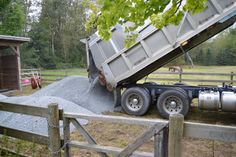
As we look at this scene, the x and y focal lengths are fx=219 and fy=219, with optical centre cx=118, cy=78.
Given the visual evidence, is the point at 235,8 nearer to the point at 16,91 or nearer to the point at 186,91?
the point at 186,91

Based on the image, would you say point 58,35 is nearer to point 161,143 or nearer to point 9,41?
point 9,41

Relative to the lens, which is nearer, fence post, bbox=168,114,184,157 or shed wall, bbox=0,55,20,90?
fence post, bbox=168,114,184,157

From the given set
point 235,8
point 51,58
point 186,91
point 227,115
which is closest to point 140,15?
point 235,8

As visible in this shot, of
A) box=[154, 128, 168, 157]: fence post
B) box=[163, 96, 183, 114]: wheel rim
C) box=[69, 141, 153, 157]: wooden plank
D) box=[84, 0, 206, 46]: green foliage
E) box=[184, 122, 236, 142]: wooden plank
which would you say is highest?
box=[84, 0, 206, 46]: green foliage

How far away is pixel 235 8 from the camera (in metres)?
5.12

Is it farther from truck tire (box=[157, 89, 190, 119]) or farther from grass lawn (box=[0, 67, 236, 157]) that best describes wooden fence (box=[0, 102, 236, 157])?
truck tire (box=[157, 89, 190, 119])

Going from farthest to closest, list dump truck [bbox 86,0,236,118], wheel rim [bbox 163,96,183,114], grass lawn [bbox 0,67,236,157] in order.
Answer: wheel rim [bbox 163,96,183,114] → dump truck [bbox 86,0,236,118] → grass lawn [bbox 0,67,236,157]

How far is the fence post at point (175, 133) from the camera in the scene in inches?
73.1

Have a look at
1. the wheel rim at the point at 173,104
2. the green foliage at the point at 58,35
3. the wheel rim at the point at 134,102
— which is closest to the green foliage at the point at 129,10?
the wheel rim at the point at 173,104

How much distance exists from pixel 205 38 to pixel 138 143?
515 cm

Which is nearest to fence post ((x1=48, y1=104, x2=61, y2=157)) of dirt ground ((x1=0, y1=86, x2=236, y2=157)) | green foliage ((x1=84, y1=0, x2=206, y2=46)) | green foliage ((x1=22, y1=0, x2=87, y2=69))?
dirt ground ((x1=0, y1=86, x2=236, y2=157))

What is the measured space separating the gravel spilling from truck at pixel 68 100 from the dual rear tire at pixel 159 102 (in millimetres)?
750

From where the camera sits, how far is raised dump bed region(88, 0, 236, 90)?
210 inches

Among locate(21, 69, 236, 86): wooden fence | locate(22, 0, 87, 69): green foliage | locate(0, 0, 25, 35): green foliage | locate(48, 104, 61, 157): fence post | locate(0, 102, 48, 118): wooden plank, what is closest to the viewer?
locate(48, 104, 61, 157): fence post
